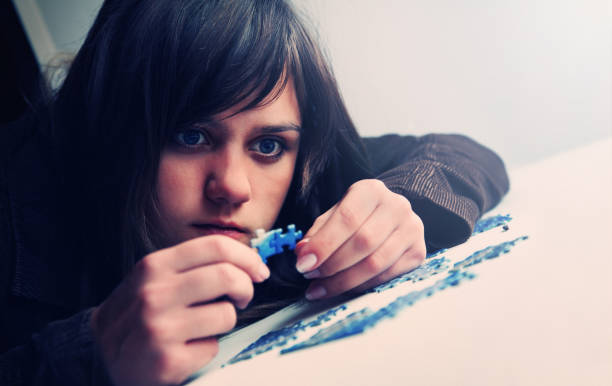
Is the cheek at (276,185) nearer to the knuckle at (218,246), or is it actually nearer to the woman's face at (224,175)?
the woman's face at (224,175)

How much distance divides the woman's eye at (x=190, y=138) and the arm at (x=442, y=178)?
8.3 inches

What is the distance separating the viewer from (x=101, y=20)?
491mm

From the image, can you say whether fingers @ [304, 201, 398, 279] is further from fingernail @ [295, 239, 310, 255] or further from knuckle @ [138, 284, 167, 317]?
knuckle @ [138, 284, 167, 317]

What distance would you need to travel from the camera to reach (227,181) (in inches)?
15.7

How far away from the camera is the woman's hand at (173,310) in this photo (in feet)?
0.95

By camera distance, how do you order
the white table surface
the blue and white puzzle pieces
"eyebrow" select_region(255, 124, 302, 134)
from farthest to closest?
"eyebrow" select_region(255, 124, 302, 134)
the blue and white puzzle pieces
the white table surface

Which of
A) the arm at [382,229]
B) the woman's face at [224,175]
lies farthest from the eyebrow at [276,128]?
the arm at [382,229]

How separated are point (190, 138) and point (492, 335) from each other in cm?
32

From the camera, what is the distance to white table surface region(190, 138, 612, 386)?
227 millimetres

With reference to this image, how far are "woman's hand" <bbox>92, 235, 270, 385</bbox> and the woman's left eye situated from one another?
0.58ft

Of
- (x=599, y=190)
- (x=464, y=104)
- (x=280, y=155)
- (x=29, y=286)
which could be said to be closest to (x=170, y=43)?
(x=280, y=155)

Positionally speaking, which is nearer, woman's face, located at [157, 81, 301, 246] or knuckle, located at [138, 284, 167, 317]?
knuckle, located at [138, 284, 167, 317]

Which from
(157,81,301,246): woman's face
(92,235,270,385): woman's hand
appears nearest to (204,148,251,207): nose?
(157,81,301,246): woman's face

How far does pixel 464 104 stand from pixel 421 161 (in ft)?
0.32
